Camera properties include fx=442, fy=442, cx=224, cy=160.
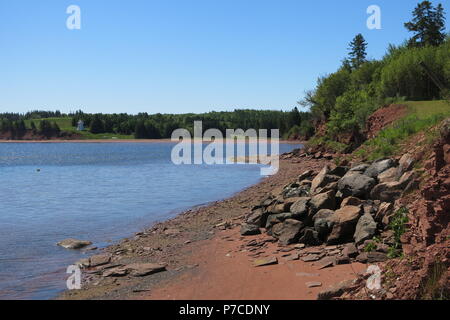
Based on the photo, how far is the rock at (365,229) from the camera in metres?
10.3

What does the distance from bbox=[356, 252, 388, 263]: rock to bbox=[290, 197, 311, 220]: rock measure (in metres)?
3.54

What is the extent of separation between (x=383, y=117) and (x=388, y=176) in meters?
15.5

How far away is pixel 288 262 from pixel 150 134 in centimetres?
16719

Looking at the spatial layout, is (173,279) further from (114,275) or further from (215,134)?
(215,134)

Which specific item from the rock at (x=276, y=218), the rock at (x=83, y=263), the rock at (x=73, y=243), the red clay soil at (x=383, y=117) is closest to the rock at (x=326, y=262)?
the rock at (x=276, y=218)

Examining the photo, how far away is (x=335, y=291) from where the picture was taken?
7961 millimetres

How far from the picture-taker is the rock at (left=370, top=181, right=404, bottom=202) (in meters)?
11.7

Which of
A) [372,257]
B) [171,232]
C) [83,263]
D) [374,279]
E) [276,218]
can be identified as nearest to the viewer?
[374,279]

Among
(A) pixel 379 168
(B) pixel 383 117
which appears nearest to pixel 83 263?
(A) pixel 379 168

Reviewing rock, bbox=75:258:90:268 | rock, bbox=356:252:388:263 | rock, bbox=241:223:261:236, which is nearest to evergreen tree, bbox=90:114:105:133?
rock, bbox=75:258:90:268

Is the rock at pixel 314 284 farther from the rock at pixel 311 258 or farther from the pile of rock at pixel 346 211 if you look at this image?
the rock at pixel 311 258

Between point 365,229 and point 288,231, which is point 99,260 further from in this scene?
point 365,229

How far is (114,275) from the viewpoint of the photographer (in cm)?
1167

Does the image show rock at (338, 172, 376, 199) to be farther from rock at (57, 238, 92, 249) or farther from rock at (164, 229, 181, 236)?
rock at (57, 238, 92, 249)
